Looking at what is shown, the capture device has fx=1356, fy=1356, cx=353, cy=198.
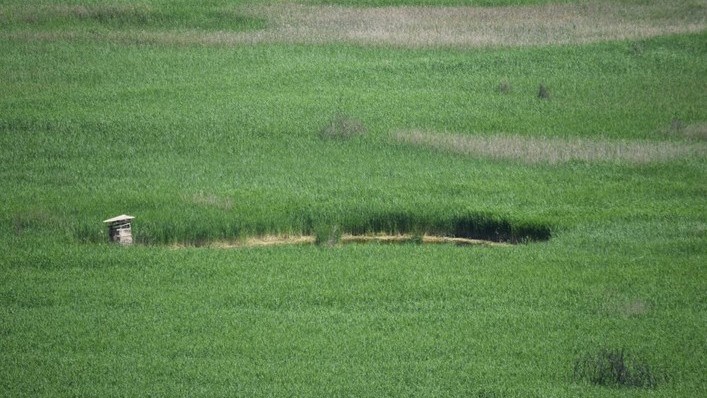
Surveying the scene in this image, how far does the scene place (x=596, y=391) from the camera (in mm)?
16859

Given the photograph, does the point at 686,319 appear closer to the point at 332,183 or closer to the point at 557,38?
the point at 332,183

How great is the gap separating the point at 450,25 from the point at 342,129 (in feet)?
46.1

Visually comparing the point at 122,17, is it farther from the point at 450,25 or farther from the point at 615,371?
the point at 615,371

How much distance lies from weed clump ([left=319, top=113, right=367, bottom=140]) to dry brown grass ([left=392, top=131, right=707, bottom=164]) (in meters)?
0.89

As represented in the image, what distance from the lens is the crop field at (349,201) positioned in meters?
18.0

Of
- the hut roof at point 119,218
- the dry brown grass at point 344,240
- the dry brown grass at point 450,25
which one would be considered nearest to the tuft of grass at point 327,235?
the dry brown grass at point 344,240

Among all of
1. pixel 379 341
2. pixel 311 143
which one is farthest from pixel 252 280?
pixel 311 143

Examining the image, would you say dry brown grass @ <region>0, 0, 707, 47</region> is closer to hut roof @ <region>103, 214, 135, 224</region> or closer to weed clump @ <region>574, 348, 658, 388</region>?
hut roof @ <region>103, 214, 135, 224</region>

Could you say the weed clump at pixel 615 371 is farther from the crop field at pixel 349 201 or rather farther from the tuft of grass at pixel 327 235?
the tuft of grass at pixel 327 235

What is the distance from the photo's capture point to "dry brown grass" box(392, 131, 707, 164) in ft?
97.0

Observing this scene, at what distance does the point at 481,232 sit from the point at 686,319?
6.60m

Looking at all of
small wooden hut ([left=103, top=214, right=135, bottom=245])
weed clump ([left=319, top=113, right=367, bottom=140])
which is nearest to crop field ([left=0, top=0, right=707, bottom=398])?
weed clump ([left=319, top=113, right=367, bottom=140])

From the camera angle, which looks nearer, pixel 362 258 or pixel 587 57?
pixel 362 258

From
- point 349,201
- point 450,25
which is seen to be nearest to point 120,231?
point 349,201
